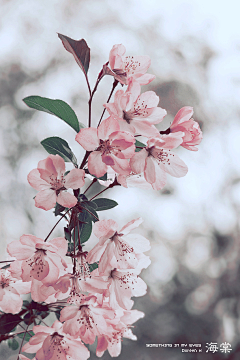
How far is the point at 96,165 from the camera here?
1.22ft

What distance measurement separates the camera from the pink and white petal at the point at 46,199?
1.27 feet

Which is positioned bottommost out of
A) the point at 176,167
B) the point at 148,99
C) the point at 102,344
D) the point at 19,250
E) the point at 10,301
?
the point at 102,344

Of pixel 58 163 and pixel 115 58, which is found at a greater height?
pixel 115 58

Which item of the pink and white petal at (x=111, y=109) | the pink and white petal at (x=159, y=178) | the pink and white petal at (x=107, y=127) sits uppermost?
the pink and white petal at (x=111, y=109)

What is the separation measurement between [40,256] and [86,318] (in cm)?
13

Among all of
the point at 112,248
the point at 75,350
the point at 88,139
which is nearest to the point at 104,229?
the point at 112,248

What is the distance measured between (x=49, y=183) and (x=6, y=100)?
67.3 inches

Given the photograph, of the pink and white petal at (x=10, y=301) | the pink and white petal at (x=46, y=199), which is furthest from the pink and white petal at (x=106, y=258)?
the pink and white petal at (x=10, y=301)

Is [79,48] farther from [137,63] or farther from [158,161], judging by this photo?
[158,161]

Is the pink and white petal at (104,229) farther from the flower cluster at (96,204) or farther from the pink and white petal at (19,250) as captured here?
the pink and white petal at (19,250)

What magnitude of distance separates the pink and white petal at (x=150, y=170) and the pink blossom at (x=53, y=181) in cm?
9

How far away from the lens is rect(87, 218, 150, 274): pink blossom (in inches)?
16.3

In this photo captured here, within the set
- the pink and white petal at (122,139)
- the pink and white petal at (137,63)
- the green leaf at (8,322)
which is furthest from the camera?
the green leaf at (8,322)

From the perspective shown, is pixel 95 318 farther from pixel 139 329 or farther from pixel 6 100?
pixel 6 100
